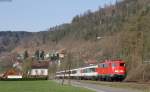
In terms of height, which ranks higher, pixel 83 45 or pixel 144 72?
pixel 83 45

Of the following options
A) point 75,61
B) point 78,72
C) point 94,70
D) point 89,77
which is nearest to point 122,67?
point 94,70

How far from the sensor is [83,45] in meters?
192

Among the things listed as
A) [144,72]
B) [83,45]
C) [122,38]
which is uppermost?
[83,45]

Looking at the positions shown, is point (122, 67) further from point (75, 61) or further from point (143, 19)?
point (75, 61)

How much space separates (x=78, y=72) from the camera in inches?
4604

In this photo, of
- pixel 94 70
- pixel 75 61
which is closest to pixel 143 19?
pixel 94 70

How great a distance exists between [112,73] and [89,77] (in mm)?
24339

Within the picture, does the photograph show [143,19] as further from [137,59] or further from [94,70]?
[94,70]

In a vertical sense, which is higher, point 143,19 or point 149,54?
point 143,19

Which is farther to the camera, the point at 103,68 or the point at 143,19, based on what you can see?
the point at 103,68

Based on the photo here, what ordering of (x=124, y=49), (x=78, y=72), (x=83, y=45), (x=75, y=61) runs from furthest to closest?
(x=83, y=45)
(x=75, y=61)
(x=78, y=72)
(x=124, y=49)

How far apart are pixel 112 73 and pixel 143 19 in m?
9.84

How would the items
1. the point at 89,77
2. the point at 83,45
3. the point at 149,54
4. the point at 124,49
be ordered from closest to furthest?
the point at 149,54 → the point at 124,49 → the point at 89,77 → the point at 83,45

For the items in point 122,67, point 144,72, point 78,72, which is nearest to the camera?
point 144,72
